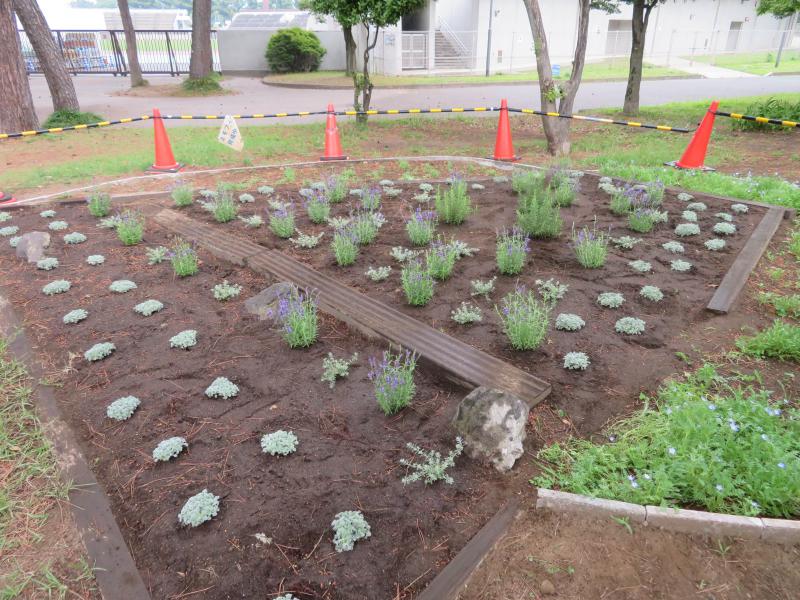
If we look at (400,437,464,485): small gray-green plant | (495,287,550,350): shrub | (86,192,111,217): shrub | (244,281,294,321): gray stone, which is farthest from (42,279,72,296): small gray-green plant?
(495,287,550,350): shrub

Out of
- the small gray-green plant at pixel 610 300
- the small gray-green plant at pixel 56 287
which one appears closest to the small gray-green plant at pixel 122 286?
the small gray-green plant at pixel 56 287

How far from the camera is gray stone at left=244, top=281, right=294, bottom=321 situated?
411 centimetres

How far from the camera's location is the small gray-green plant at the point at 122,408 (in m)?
3.07

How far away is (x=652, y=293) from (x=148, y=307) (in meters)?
4.01

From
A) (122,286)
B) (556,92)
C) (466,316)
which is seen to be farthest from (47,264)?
(556,92)

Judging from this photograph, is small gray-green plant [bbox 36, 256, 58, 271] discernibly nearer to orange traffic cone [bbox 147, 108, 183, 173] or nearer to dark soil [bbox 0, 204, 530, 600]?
dark soil [bbox 0, 204, 530, 600]

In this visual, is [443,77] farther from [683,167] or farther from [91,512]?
[91,512]

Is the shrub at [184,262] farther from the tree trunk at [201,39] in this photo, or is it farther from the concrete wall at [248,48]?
the concrete wall at [248,48]

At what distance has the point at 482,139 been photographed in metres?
11.0

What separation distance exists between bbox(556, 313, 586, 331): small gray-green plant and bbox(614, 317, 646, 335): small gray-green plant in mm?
242

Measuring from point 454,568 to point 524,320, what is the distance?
177 centimetres

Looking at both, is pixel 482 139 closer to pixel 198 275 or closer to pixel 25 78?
pixel 198 275

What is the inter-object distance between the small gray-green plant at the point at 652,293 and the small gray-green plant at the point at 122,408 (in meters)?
3.76

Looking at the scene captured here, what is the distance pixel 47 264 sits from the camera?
496cm
